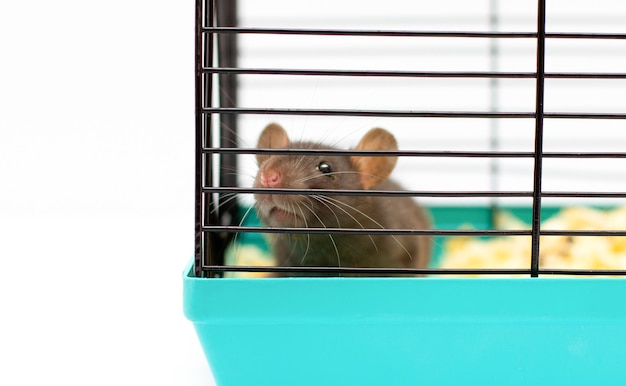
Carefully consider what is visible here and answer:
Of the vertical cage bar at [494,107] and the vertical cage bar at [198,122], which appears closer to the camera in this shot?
the vertical cage bar at [198,122]

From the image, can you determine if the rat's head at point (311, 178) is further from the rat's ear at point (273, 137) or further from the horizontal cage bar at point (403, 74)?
the horizontal cage bar at point (403, 74)

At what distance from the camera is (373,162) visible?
190cm

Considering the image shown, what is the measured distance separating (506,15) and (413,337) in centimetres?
216

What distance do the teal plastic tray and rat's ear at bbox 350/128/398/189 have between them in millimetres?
637

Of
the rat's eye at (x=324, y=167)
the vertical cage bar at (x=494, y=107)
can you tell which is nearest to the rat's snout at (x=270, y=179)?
the rat's eye at (x=324, y=167)

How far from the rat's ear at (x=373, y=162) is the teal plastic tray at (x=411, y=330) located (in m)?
0.64

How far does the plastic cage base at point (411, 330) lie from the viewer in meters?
1.26

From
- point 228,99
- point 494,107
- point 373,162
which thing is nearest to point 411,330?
point 373,162

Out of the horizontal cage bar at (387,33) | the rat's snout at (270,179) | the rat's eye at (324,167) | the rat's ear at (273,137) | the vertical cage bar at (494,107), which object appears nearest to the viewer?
the horizontal cage bar at (387,33)

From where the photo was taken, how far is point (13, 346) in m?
1.87

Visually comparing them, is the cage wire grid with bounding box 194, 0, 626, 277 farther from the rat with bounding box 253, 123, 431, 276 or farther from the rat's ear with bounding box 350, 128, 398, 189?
the rat's ear with bounding box 350, 128, 398, 189

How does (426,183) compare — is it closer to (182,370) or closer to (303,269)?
(182,370)

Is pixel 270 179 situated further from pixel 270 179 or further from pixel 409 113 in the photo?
pixel 409 113

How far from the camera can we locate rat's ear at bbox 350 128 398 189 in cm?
183
